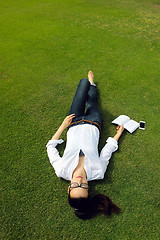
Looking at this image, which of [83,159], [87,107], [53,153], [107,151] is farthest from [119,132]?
[53,153]

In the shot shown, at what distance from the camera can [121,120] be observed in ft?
16.5

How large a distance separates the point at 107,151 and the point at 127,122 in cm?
120

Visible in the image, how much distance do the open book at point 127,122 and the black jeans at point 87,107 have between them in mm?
643

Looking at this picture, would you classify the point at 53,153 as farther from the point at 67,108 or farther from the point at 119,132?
the point at 67,108

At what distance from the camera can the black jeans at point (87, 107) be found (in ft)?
14.3

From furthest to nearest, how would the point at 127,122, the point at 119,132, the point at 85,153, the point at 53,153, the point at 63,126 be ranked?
the point at 127,122 → the point at 119,132 → the point at 63,126 → the point at 53,153 → the point at 85,153

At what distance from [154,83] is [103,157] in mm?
3437

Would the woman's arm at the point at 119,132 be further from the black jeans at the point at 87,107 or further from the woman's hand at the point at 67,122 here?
the woman's hand at the point at 67,122

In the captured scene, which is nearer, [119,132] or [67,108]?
[119,132]

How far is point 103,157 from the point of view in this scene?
4.04 m

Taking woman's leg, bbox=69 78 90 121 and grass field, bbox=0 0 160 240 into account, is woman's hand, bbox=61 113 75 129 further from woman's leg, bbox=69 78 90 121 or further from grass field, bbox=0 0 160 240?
grass field, bbox=0 0 160 240

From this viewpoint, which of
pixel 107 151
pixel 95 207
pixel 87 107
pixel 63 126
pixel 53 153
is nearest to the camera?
pixel 95 207

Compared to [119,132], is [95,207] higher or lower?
lower

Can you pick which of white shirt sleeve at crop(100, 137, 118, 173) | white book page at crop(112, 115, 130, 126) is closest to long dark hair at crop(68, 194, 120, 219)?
white shirt sleeve at crop(100, 137, 118, 173)
